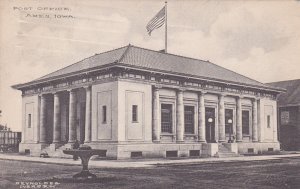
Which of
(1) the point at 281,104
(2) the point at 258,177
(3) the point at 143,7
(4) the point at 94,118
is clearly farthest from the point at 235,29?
(1) the point at 281,104

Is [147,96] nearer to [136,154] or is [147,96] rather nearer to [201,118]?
[136,154]

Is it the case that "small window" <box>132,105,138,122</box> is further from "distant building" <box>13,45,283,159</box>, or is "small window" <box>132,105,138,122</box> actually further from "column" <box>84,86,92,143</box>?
"column" <box>84,86,92,143</box>

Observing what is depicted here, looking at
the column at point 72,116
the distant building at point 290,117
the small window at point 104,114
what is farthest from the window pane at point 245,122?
the column at point 72,116

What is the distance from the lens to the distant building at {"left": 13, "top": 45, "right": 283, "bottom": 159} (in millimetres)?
27672

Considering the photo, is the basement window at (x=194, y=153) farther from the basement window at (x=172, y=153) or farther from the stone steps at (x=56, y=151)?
the stone steps at (x=56, y=151)

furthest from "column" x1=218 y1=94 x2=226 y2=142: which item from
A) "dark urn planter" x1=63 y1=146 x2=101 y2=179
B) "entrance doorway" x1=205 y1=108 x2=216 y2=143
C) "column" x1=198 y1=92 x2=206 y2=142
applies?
"dark urn planter" x1=63 y1=146 x2=101 y2=179

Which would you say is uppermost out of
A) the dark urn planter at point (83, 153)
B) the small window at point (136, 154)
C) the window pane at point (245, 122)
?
the window pane at point (245, 122)

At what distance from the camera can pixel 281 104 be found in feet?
149

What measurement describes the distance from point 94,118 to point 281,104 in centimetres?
2416

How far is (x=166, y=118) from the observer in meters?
30.9

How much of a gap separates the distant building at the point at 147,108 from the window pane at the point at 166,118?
71mm

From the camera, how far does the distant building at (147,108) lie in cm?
2767

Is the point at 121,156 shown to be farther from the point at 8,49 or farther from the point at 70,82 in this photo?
A: the point at 8,49

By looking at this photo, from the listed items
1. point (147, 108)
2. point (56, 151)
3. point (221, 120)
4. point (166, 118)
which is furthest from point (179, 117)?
point (56, 151)
